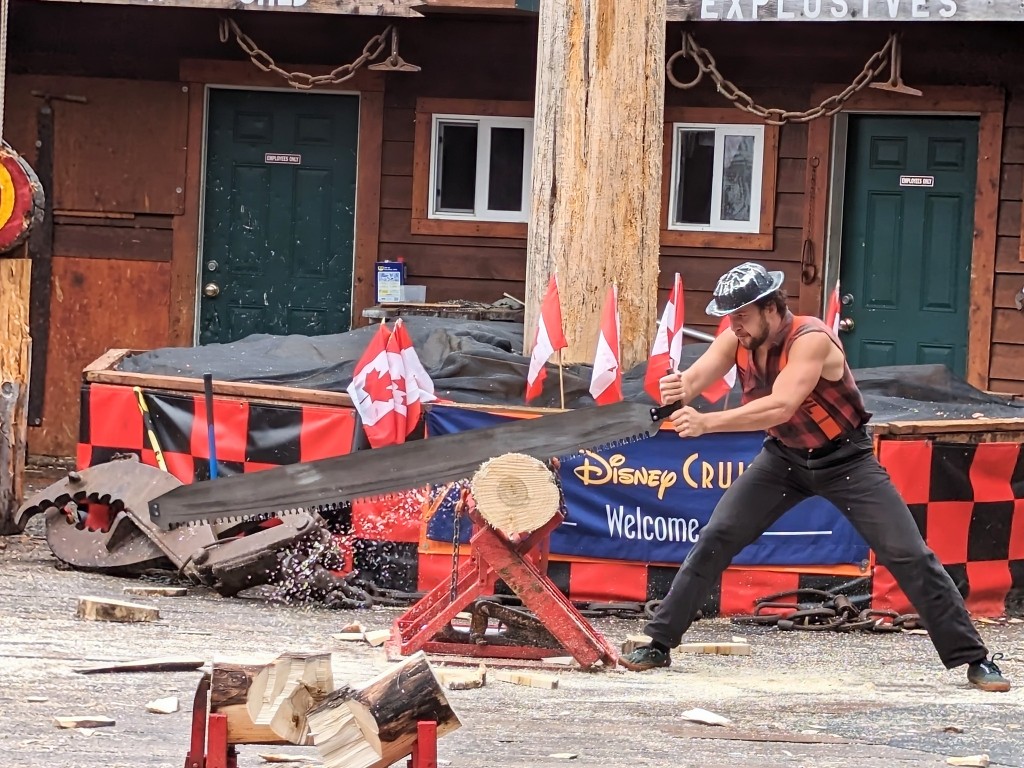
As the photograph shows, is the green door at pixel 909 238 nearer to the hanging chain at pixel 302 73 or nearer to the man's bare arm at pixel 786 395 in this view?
the hanging chain at pixel 302 73

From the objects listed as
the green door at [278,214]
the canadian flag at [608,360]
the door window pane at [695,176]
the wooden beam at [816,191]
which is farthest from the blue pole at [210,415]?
the wooden beam at [816,191]

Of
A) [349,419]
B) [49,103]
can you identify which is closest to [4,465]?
[349,419]

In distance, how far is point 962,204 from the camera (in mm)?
11766

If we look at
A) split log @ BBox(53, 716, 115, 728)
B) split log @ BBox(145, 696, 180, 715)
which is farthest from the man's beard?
split log @ BBox(53, 716, 115, 728)

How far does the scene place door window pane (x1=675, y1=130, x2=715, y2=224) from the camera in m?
12.1

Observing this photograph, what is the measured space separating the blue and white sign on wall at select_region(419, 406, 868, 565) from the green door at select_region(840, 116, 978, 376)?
4143 mm

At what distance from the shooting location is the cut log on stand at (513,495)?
6387 mm

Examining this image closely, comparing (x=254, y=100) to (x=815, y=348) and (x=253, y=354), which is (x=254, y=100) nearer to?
(x=253, y=354)

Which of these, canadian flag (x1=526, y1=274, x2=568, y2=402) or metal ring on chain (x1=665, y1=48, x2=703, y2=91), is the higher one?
metal ring on chain (x1=665, y1=48, x2=703, y2=91)

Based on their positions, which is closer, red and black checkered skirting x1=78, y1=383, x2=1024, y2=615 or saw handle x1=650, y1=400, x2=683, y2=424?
saw handle x1=650, y1=400, x2=683, y2=424

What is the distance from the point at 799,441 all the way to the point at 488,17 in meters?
6.19

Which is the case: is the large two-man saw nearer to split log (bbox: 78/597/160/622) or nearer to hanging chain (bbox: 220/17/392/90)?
split log (bbox: 78/597/160/622)

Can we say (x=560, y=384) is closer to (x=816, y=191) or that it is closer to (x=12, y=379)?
(x=12, y=379)

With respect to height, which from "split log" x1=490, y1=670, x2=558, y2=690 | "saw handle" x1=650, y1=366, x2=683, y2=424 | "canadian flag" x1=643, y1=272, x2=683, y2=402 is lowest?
"split log" x1=490, y1=670, x2=558, y2=690
